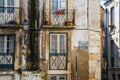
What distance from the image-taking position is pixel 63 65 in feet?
86.0

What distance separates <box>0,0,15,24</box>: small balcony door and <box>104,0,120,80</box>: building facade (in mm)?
9609

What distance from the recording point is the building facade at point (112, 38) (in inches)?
1303

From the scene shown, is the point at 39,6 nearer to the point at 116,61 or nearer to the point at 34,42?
the point at 34,42

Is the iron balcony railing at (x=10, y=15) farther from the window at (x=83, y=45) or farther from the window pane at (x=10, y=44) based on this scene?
the window at (x=83, y=45)

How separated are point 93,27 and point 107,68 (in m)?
10.5

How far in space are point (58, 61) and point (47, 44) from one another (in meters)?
1.30

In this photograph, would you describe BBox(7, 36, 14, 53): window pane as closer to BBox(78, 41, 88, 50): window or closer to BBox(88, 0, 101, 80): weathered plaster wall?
BBox(78, 41, 88, 50): window

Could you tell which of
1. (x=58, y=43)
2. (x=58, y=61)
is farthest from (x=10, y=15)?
(x=58, y=61)

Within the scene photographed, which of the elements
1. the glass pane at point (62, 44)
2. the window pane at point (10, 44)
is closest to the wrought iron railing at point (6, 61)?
the window pane at point (10, 44)

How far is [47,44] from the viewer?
86.4ft

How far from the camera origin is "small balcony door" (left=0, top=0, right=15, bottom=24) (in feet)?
86.7

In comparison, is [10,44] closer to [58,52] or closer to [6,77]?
[6,77]

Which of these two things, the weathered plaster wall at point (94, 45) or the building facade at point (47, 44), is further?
the weathered plaster wall at point (94, 45)

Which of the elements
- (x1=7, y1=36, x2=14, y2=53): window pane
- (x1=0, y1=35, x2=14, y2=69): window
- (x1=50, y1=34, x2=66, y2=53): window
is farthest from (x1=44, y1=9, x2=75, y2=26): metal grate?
(x1=0, y1=35, x2=14, y2=69): window
